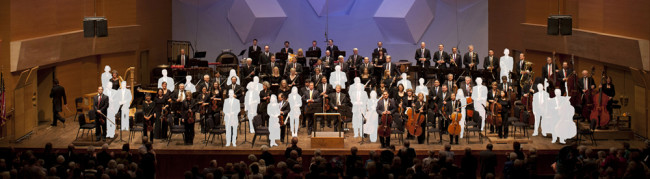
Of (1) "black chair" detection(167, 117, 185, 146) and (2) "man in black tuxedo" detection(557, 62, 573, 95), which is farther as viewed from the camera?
(2) "man in black tuxedo" detection(557, 62, 573, 95)

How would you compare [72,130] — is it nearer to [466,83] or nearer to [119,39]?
[119,39]

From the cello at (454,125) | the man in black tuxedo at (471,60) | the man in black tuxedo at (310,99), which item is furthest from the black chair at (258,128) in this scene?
the man in black tuxedo at (471,60)

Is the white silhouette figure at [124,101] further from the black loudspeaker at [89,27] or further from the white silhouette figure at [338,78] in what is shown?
the white silhouette figure at [338,78]

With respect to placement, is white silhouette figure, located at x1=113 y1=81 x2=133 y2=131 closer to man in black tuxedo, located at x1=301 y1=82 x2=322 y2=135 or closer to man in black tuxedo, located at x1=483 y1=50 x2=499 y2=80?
man in black tuxedo, located at x1=301 y1=82 x2=322 y2=135

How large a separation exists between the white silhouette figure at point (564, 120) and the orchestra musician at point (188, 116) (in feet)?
22.8

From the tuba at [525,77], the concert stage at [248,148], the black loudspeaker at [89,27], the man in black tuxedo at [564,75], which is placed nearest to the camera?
the concert stage at [248,148]

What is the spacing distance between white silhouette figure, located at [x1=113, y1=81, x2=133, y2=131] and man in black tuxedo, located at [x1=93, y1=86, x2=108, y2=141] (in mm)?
446

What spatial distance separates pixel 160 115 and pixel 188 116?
76 cm

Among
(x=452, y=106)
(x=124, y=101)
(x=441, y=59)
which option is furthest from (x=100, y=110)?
(x=441, y=59)

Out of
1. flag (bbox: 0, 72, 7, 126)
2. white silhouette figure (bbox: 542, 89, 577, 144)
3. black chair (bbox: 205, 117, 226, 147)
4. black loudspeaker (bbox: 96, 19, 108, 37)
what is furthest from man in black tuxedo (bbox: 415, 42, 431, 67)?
flag (bbox: 0, 72, 7, 126)

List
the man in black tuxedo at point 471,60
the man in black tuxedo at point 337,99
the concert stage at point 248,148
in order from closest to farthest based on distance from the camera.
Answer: the concert stage at point 248,148 → the man in black tuxedo at point 337,99 → the man in black tuxedo at point 471,60

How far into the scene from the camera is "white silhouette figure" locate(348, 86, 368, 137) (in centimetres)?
1652

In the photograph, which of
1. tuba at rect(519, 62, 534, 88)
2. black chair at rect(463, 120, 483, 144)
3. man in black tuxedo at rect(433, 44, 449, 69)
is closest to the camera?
black chair at rect(463, 120, 483, 144)

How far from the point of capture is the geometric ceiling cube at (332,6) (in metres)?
23.3
